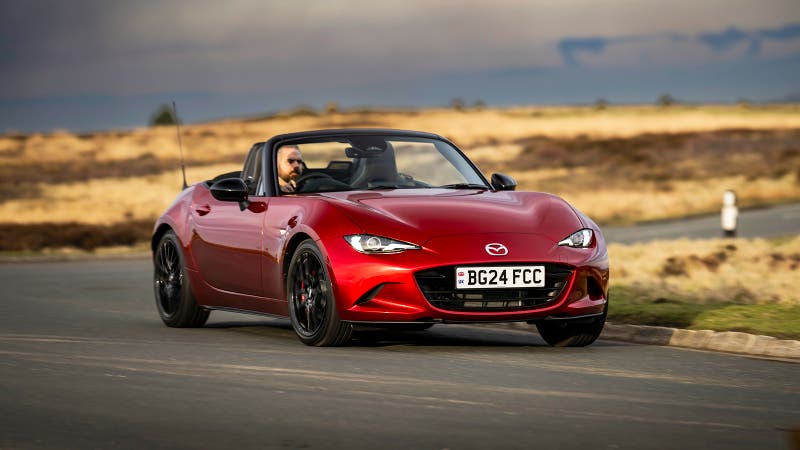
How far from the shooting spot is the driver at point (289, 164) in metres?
11.7

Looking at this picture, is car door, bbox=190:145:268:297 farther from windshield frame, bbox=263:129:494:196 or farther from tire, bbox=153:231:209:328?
tire, bbox=153:231:209:328

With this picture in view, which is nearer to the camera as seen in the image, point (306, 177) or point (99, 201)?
point (306, 177)

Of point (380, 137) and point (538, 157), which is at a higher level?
point (380, 137)

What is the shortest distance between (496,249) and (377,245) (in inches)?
30.4

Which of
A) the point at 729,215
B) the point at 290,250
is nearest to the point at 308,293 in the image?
the point at 290,250

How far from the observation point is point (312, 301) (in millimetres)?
10445

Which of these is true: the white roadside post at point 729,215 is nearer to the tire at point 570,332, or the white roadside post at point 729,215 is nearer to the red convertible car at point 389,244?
the red convertible car at point 389,244

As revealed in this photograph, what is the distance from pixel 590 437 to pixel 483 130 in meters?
91.3

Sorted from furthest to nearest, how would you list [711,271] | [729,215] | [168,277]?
[729,215], [711,271], [168,277]

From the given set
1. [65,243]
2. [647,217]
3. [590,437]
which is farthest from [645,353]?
[647,217]

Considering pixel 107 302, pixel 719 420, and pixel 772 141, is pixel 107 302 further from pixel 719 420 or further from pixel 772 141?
pixel 772 141

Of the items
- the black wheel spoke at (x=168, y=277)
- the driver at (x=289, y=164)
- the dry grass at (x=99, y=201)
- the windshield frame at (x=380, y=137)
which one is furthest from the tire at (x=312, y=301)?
the dry grass at (x=99, y=201)

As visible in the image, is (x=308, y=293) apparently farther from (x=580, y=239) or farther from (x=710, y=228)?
(x=710, y=228)

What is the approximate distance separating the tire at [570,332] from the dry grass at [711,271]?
10.9 ft
